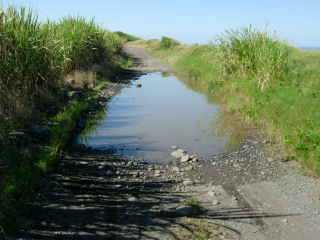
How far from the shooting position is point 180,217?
6.78 meters

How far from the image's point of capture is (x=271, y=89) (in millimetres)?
14758

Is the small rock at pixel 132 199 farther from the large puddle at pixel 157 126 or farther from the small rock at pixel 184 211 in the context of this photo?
the large puddle at pixel 157 126

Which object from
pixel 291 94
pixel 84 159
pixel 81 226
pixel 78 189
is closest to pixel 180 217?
pixel 81 226

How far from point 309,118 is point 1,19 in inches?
266

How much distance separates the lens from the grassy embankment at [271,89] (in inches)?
391

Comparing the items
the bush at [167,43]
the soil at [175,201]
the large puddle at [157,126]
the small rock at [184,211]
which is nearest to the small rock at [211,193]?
the soil at [175,201]

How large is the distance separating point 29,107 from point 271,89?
7.09 m

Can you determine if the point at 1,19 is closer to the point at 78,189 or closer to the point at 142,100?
the point at 78,189

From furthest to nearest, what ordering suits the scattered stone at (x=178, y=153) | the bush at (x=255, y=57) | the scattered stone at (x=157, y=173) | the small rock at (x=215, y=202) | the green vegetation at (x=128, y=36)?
the green vegetation at (x=128, y=36), the bush at (x=255, y=57), the scattered stone at (x=178, y=153), the scattered stone at (x=157, y=173), the small rock at (x=215, y=202)

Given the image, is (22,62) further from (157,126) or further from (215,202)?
(215,202)

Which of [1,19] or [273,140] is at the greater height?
[1,19]

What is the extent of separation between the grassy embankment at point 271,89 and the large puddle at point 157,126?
1022mm

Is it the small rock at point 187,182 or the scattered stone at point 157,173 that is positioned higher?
the scattered stone at point 157,173

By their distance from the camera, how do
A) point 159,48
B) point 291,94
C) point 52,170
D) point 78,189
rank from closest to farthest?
point 78,189 < point 52,170 < point 291,94 < point 159,48
